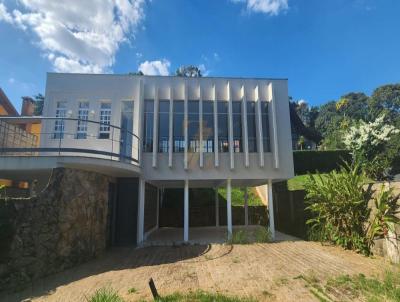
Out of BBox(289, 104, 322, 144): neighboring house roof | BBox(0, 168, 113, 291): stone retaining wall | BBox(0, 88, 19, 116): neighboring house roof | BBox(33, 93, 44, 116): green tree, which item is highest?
BBox(33, 93, 44, 116): green tree

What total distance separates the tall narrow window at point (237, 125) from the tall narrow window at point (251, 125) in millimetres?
391

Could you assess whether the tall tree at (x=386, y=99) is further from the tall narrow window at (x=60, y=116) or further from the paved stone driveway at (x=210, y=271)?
the tall narrow window at (x=60, y=116)

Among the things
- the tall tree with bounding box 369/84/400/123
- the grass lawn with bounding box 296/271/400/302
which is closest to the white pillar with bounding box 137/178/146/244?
the grass lawn with bounding box 296/271/400/302

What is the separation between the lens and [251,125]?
464 inches

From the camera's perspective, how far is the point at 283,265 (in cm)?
713

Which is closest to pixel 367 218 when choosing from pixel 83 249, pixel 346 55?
pixel 346 55

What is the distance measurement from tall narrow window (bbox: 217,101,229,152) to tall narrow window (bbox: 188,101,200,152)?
41.3 inches

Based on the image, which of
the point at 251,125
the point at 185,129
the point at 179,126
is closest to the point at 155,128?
the point at 179,126

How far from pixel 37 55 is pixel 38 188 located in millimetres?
5529

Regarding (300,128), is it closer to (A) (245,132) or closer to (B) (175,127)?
(A) (245,132)

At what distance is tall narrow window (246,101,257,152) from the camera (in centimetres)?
1156

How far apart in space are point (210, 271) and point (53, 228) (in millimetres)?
4579

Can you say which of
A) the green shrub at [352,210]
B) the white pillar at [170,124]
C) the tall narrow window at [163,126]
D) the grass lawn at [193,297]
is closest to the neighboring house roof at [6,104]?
the tall narrow window at [163,126]

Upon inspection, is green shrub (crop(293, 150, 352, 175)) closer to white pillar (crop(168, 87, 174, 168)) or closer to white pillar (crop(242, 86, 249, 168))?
white pillar (crop(242, 86, 249, 168))
